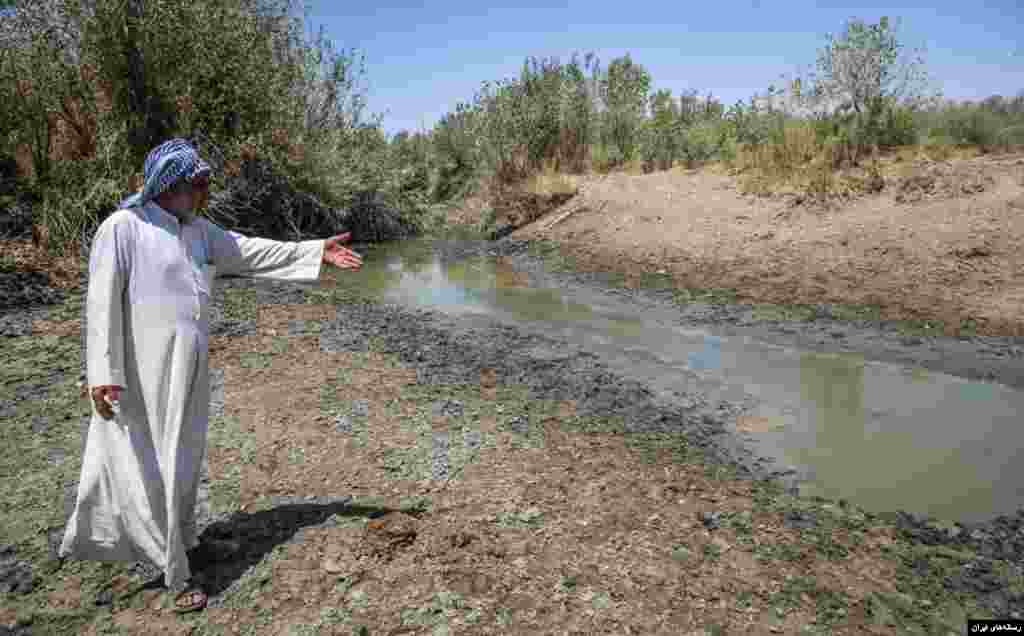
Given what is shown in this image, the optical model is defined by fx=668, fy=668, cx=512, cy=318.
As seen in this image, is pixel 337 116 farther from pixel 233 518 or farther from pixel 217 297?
pixel 233 518

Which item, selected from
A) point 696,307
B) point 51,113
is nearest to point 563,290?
point 696,307

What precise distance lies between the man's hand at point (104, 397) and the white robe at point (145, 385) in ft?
0.10

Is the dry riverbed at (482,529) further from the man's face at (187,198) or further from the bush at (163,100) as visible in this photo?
the bush at (163,100)

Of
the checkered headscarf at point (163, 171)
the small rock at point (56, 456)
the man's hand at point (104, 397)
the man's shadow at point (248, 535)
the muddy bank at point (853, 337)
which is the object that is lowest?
the man's shadow at point (248, 535)

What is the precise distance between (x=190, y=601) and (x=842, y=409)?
457 centimetres

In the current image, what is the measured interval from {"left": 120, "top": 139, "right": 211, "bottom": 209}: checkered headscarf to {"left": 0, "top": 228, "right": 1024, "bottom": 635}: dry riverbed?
1.63m

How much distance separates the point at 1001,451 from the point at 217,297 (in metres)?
8.22

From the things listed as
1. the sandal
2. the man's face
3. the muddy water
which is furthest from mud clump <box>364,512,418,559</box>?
the muddy water

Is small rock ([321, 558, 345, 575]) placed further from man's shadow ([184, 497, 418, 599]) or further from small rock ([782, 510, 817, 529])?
small rock ([782, 510, 817, 529])

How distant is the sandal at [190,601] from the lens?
2.72 metres

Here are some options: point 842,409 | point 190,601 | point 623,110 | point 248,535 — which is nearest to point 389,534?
point 248,535

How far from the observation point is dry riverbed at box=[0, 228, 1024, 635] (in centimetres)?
271

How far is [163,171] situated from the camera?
2600 mm

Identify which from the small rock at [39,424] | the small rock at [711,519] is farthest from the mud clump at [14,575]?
the small rock at [711,519]
